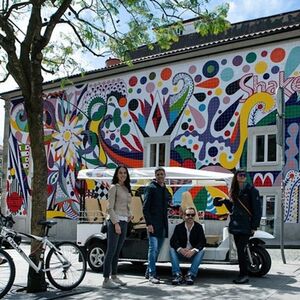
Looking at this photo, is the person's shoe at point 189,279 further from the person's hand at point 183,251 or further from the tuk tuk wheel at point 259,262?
the tuk tuk wheel at point 259,262

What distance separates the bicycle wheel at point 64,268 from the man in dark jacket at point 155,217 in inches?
45.9

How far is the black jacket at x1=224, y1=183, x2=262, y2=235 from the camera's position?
917cm

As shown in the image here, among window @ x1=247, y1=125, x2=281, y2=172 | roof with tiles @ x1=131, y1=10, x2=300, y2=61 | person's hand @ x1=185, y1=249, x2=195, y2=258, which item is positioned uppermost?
roof with tiles @ x1=131, y1=10, x2=300, y2=61

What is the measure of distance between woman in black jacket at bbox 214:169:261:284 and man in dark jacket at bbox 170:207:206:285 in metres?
0.61

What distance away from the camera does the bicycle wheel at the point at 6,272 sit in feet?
25.1

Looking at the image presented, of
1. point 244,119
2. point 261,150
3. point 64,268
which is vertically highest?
point 244,119

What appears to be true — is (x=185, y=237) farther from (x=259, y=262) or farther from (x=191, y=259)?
(x=259, y=262)

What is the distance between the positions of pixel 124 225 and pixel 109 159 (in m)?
14.9

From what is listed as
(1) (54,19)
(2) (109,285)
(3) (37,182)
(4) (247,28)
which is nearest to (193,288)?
(2) (109,285)

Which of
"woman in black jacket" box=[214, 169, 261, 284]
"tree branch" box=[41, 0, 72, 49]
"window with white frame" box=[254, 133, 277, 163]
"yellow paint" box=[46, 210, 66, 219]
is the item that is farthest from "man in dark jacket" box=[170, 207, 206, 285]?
"yellow paint" box=[46, 210, 66, 219]

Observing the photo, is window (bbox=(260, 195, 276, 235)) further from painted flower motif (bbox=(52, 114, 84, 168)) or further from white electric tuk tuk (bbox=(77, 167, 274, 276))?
painted flower motif (bbox=(52, 114, 84, 168))

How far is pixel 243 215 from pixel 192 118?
12.2 metres

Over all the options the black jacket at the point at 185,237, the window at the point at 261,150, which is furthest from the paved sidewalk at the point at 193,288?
the window at the point at 261,150

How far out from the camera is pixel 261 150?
1986 centimetres
